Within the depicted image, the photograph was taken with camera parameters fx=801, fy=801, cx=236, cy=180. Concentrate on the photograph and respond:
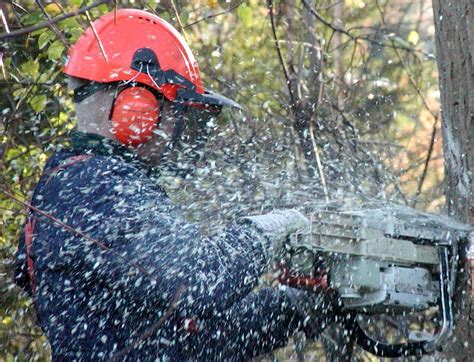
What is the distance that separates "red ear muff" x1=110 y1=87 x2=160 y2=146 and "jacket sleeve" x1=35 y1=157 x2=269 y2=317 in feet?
0.83

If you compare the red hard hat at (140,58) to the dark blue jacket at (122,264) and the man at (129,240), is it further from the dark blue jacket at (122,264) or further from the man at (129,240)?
the dark blue jacket at (122,264)

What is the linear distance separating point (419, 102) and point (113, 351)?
235 inches

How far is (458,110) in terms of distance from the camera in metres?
3.45

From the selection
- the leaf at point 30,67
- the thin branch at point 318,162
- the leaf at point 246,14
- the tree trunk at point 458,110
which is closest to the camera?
the tree trunk at point 458,110

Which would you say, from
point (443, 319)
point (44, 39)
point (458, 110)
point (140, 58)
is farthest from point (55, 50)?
point (443, 319)

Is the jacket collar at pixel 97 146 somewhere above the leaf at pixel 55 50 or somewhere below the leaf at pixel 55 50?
below

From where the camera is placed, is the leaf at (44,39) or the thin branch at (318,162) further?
the thin branch at (318,162)

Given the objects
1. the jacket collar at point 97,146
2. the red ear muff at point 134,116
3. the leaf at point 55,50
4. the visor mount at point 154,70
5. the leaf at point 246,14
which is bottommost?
the jacket collar at point 97,146

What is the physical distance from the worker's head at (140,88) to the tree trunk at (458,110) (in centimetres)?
96

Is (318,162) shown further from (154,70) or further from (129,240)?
(129,240)

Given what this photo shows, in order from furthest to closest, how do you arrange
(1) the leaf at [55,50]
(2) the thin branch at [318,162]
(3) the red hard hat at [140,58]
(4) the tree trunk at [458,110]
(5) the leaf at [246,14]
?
(5) the leaf at [246,14], (2) the thin branch at [318,162], (1) the leaf at [55,50], (4) the tree trunk at [458,110], (3) the red hard hat at [140,58]

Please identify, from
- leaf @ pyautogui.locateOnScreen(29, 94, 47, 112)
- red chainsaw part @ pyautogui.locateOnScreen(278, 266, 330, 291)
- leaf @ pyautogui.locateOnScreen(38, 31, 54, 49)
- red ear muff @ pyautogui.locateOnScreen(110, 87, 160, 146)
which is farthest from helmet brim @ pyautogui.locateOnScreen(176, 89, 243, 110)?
leaf @ pyautogui.locateOnScreen(29, 94, 47, 112)

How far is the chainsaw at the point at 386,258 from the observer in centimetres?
302

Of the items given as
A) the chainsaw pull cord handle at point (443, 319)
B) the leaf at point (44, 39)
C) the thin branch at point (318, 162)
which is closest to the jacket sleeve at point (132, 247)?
the chainsaw pull cord handle at point (443, 319)
